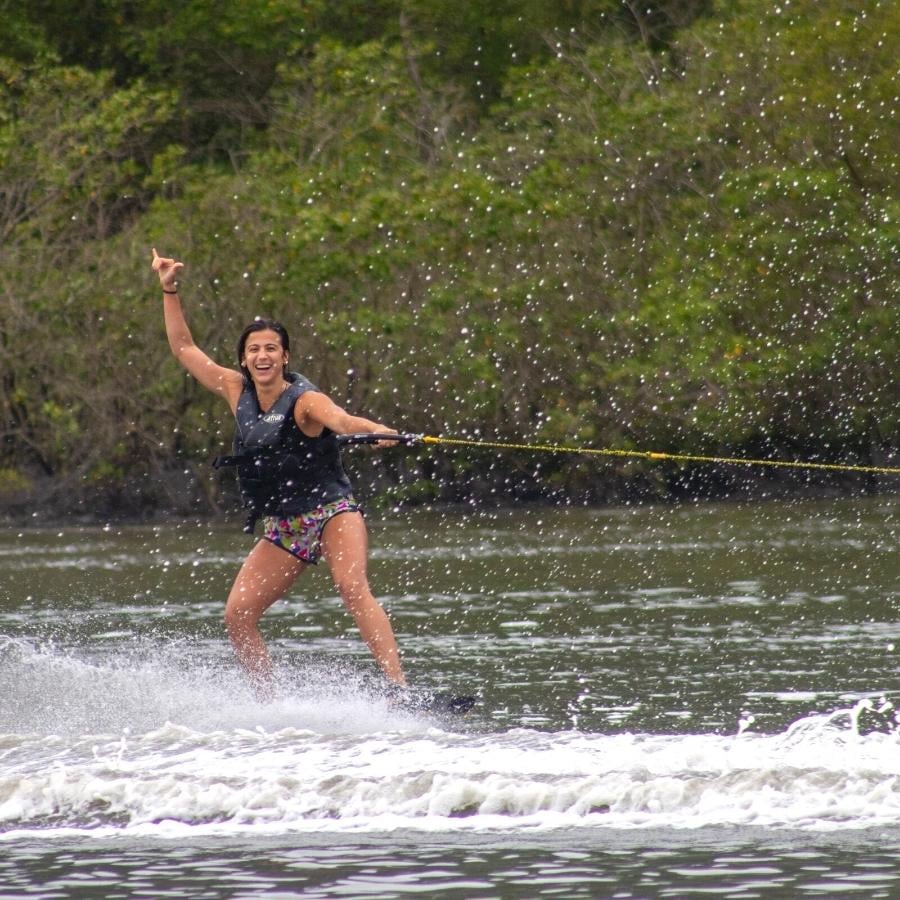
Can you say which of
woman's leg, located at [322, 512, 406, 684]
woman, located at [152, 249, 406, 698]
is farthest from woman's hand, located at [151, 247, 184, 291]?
woman's leg, located at [322, 512, 406, 684]

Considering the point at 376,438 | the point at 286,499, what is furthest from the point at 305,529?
the point at 376,438

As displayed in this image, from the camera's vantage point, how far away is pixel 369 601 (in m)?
8.39

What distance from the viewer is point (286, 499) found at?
847 centimetres

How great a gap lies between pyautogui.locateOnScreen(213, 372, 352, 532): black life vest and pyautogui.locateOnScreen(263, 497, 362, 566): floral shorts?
2cm

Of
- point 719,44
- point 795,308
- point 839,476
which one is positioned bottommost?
point 839,476

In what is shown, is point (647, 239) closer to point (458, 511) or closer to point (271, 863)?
point (458, 511)

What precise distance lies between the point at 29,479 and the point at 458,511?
534 cm

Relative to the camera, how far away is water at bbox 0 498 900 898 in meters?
5.72

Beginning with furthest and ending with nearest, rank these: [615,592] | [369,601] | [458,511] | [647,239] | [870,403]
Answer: [647,239] → [870,403] → [458,511] → [615,592] → [369,601]

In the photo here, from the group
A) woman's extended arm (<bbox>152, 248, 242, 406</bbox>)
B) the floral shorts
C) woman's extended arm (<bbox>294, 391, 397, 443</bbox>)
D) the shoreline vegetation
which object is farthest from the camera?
the shoreline vegetation

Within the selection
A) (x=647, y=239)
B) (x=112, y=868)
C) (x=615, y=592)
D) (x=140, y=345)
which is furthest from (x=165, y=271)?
(x=647, y=239)

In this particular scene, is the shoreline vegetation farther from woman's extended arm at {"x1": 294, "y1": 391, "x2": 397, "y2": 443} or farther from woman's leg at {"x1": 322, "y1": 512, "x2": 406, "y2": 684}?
woman's extended arm at {"x1": 294, "y1": 391, "x2": 397, "y2": 443}

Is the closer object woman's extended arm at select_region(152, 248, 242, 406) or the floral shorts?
the floral shorts

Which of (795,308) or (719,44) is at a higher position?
(719,44)
